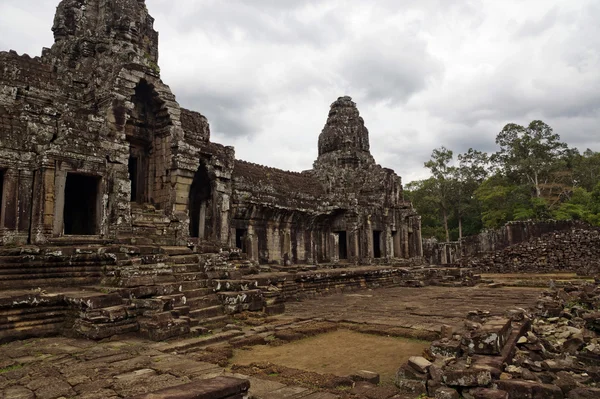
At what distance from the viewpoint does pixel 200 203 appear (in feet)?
49.2

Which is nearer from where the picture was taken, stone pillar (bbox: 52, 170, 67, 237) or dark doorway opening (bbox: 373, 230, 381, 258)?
stone pillar (bbox: 52, 170, 67, 237)

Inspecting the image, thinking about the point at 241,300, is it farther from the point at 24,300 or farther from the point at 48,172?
the point at 48,172

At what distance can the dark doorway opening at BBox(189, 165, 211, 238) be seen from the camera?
14.8m

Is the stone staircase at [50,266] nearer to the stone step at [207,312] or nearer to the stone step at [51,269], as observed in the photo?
the stone step at [51,269]

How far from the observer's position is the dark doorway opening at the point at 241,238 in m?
17.2

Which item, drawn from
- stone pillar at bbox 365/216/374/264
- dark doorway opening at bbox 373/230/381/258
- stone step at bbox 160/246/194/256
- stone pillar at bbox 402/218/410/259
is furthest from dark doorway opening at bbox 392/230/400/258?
stone step at bbox 160/246/194/256

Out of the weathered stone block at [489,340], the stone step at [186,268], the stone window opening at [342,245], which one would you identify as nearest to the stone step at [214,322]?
the stone step at [186,268]

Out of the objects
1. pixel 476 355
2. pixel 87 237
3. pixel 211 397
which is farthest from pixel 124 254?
pixel 476 355

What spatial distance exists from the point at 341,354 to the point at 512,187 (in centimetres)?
3564

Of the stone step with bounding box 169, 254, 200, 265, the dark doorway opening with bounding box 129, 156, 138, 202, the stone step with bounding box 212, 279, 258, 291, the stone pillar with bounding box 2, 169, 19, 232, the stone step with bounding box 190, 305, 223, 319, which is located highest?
the dark doorway opening with bounding box 129, 156, 138, 202

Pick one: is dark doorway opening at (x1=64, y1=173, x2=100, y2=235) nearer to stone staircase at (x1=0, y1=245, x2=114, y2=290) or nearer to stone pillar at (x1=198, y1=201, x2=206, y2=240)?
A: stone staircase at (x1=0, y1=245, x2=114, y2=290)

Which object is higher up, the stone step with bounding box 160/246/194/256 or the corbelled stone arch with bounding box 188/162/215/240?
the corbelled stone arch with bounding box 188/162/215/240

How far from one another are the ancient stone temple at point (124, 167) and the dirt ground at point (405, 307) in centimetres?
396

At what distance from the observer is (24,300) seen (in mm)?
6695
